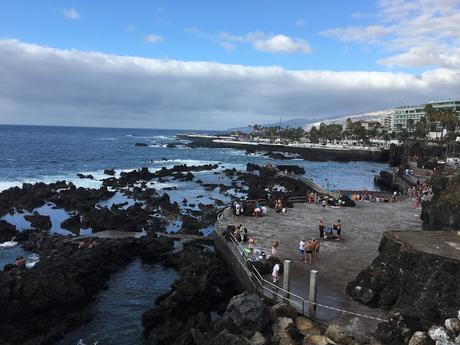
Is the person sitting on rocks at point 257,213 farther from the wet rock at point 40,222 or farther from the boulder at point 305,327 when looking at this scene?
the wet rock at point 40,222

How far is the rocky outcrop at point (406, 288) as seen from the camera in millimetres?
12555

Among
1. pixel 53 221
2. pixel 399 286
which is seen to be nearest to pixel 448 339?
pixel 399 286

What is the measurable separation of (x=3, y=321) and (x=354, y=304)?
1477 centimetres

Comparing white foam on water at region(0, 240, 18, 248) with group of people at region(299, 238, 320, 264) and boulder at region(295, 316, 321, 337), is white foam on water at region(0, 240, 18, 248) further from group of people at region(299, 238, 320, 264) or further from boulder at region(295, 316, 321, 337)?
boulder at region(295, 316, 321, 337)

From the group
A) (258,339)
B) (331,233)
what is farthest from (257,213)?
(258,339)

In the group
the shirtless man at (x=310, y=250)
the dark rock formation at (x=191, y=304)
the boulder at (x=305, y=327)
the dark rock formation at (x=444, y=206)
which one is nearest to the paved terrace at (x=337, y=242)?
the shirtless man at (x=310, y=250)

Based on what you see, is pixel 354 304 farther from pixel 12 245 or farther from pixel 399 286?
pixel 12 245

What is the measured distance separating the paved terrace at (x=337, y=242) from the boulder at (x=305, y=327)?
21.1 inches

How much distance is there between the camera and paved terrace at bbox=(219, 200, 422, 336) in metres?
15.7

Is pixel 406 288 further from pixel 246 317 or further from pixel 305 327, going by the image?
pixel 246 317

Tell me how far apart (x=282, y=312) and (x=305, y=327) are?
3.61ft

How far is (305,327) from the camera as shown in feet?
47.2

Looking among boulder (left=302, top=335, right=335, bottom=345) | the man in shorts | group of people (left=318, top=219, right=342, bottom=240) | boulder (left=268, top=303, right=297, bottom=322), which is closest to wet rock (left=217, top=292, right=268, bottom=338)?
boulder (left=268, top=303, right=297, bottom=322)

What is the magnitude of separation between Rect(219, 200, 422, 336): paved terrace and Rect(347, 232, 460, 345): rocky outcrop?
662mm
